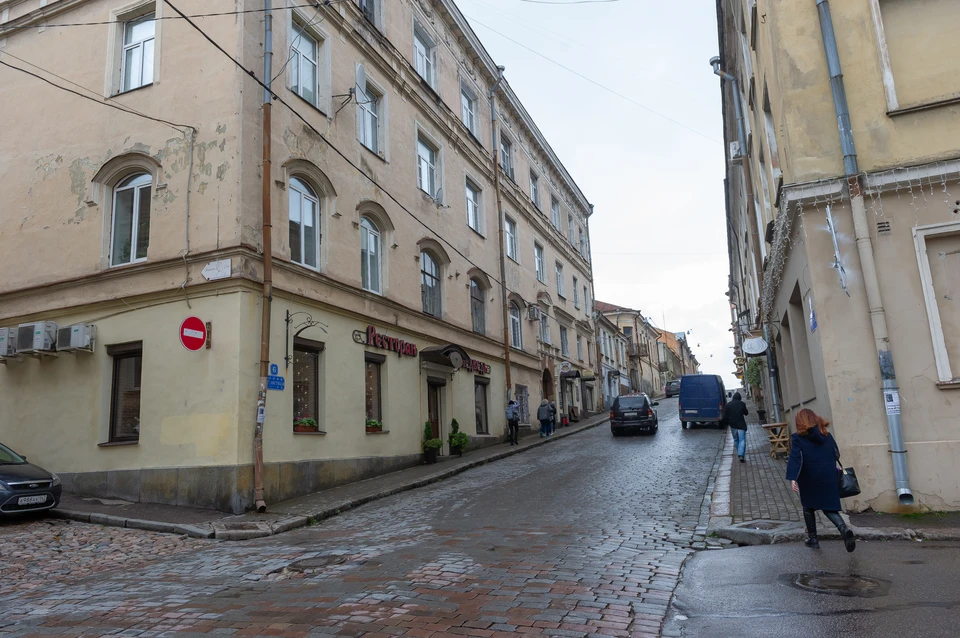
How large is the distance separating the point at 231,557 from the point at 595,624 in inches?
208

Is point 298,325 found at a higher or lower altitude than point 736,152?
lower

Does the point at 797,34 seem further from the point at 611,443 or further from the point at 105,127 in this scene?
the point at 611,443

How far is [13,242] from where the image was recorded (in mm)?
15195

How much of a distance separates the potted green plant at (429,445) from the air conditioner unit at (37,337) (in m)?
9.01

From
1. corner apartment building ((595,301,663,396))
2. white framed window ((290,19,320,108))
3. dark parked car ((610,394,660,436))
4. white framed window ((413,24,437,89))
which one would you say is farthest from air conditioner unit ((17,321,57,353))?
corner apartment building ((595,301,663,396))

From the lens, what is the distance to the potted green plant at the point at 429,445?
60.3ft

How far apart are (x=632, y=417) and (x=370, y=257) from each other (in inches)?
489

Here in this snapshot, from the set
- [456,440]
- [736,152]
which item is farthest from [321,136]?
[736,152]

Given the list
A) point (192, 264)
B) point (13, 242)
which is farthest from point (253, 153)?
point (13, 242)

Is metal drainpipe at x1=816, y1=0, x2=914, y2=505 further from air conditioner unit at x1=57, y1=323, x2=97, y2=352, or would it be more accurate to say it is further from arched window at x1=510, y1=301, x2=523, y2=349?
arched window at x1=510, y1=301, x2=523, y2=349

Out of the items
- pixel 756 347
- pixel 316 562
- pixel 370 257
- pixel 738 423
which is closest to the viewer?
pixel 316 562

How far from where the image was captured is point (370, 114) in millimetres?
18516

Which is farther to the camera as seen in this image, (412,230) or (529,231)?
(529,231)

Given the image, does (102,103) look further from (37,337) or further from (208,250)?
(37,337)
